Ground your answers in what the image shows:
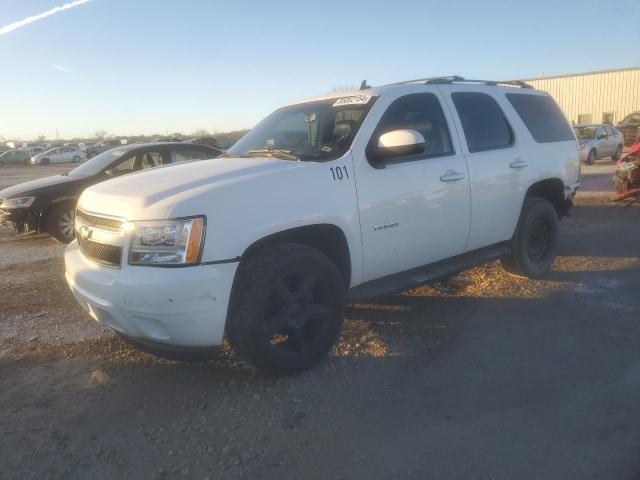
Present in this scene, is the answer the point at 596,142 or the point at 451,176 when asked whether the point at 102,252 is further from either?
the point at 596,142

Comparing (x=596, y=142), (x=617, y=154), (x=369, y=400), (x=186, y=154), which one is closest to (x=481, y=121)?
(x=369, y=400)

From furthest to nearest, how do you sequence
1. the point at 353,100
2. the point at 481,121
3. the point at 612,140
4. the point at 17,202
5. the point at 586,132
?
the point at 612,140 < the point at 586,132 < the point at 17,202 < the point at 481,121 < the point at 353,100

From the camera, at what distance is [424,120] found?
4309 millimetres

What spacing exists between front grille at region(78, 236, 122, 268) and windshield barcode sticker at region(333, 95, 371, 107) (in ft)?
6.96

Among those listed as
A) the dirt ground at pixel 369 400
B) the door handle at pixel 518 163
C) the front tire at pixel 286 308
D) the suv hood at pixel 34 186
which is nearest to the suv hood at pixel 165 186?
the front tire at pixel 286 308

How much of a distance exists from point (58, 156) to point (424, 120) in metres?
44.3

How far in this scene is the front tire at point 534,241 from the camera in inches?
204

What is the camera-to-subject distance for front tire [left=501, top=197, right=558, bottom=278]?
17.0 ft

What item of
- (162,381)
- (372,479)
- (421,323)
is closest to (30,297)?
(162,381)

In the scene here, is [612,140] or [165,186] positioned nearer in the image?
[165,186]

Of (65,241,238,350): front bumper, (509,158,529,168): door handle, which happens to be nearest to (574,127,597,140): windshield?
(509,158,529,168): door handle

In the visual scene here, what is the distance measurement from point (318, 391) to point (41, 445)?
1.60 m

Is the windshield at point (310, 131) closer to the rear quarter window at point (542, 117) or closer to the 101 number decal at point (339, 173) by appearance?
the 101 number decal at point (339, 173)

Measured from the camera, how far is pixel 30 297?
548 cm
